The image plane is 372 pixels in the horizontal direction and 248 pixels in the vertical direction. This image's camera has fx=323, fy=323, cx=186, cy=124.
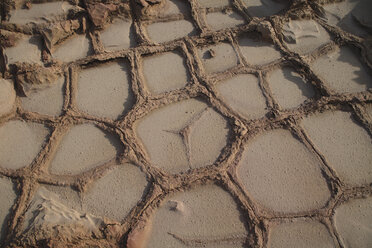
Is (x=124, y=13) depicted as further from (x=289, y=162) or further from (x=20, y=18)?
(x=289, y=162)

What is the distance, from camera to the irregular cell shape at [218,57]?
6.07ft

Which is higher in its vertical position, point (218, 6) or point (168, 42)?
point (218, 6)

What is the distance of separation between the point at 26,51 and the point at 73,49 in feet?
0.87

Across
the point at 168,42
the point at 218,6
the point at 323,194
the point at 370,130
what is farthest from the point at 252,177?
the point at 218,6

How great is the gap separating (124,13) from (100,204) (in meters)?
1.23

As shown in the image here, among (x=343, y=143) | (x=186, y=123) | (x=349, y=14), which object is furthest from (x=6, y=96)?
(x=349, y=14)

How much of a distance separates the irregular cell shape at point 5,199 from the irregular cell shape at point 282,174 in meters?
1.03

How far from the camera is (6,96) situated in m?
1.73

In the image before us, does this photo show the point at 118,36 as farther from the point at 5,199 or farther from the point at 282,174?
the point at 282,174

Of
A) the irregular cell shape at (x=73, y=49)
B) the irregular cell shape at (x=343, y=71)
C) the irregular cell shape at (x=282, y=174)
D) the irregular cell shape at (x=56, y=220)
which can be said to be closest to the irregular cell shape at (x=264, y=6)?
the irregular cell shape at (x=343, y=71)

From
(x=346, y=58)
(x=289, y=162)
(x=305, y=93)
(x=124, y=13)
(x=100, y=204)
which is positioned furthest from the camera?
(x=124, y=13)

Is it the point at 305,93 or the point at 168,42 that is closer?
the point at 305,93

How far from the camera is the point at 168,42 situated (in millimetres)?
1945

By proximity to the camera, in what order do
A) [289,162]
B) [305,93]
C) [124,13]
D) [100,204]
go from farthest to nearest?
[124,13] → [305,93] → [289,162] → [100,204]
